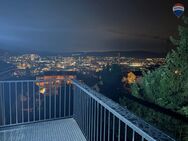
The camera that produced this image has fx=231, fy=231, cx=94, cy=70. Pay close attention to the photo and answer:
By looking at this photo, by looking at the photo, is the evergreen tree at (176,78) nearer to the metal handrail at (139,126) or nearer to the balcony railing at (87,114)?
the balcony railing at (87,114)

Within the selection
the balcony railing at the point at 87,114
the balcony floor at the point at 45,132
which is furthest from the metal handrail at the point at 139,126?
the balcony floor at the point at 45,132

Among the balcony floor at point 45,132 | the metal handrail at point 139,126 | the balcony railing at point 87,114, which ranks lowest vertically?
the balcony floor at point 45,132

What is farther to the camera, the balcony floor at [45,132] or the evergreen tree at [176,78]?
the evergreen tree at [176,78]

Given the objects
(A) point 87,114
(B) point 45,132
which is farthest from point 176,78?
(B) point 45,132

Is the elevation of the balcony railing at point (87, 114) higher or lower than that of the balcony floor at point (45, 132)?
higher

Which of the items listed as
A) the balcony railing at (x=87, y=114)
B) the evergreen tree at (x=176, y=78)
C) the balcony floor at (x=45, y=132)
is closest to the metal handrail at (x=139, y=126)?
the balcony railing at (x=87, y=114)

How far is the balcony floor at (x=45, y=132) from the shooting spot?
3.39 metres

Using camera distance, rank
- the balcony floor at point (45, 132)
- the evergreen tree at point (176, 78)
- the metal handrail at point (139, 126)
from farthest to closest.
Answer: the evergreen tree at point (176, 78) < the balcony floor at point (45, 132) < the metal handrail at point (139, 126)

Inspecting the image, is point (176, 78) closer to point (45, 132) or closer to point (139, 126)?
point (45, 132)

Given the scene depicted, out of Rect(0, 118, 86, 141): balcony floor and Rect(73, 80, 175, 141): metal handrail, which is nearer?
Rect(73, 80, 175, 141): metal handrail

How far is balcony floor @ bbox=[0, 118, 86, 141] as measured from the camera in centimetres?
339

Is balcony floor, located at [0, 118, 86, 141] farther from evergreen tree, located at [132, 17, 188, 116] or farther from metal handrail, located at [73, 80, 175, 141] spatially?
evergreen tree, located at [132, 17, 188, 116]

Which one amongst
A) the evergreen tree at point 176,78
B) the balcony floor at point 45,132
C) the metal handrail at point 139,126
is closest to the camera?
the metal handrail at point 139,126

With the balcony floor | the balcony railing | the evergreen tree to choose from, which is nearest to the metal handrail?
the balcony railing
